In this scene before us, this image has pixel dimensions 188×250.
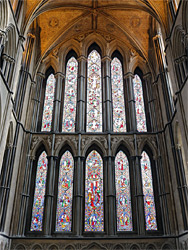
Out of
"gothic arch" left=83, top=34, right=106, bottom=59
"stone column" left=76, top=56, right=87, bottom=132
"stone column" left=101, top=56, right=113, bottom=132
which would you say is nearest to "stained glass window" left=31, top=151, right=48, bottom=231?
"stone column" left=76, top=56, right=87, bottom=132

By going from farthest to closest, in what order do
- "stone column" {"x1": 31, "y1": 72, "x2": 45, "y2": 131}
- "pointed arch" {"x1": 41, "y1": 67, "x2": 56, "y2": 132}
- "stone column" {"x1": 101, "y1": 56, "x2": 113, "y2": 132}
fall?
"pointed arch" {"x1": 41, "y1": 67, "x2": 56, "y2": 132}
"stone column" {"x1": 31, "y1": 72, "x2": 45, "y2": 131}
"stone column" {"x1": 101, "y1": 56, "x2": 113, "y2": 132}

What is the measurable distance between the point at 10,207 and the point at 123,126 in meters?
5.97

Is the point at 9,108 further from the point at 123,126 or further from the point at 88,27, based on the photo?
the point at 88,27

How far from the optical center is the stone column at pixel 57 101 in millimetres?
12344

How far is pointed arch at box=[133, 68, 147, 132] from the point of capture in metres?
12.7

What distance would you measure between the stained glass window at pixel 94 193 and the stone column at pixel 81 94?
1403 mm

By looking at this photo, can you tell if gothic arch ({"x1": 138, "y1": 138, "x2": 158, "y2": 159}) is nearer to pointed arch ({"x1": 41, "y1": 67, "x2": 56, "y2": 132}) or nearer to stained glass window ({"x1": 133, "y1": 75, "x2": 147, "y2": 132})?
stained glass window ({"x1": 133, "y1": 75, "x2": 147, "y2": 132})

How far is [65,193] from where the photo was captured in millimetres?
10969

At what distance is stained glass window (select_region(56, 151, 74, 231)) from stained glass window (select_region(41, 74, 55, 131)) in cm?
177

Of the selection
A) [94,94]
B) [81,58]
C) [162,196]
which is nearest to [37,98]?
[94,94]

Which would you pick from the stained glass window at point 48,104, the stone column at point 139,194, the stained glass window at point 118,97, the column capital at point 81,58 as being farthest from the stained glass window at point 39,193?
the column capital at point 81,58

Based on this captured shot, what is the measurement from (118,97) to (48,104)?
3469mm

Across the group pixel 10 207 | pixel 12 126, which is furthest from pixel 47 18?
pixel 10 207

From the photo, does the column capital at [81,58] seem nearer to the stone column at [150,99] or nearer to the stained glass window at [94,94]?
the stained glass window at [94,94]
